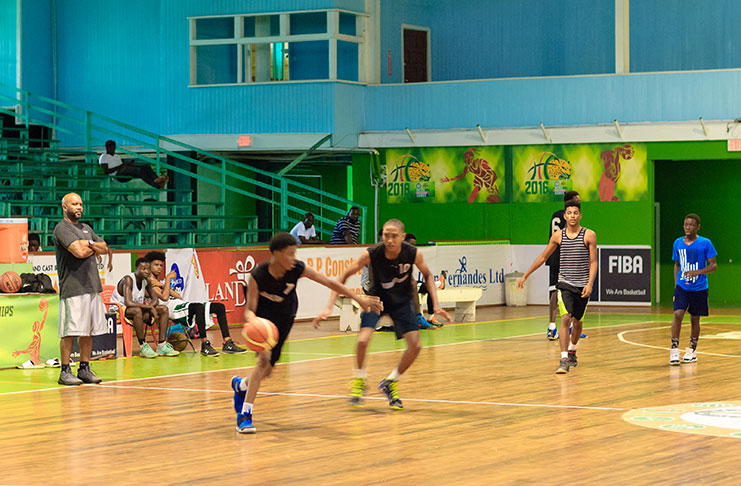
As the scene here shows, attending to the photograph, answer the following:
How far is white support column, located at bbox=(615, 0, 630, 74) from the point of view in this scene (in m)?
29.9

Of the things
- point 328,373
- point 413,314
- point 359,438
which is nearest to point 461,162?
point 328,373

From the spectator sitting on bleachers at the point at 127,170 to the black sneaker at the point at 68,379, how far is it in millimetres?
13645

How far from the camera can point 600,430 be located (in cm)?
1111

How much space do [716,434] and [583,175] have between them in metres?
20.1

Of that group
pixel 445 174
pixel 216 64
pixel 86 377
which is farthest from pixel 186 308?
pixel 216 64

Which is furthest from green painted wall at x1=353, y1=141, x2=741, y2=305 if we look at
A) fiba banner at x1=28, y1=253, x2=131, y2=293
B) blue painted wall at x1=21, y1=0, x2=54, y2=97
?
fiba banner at x1=28, y1=253, x2=131, y2=293

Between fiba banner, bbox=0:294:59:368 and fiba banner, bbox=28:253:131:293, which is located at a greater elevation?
fiba banner, bbox=28:253:131:293

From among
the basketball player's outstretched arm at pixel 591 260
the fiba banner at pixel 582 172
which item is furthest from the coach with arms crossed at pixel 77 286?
the fiba banner at pixel 582 172

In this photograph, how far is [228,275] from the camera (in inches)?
912

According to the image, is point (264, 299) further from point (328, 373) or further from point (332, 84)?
point (332, 84)

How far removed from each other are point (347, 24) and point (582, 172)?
23.7 feet

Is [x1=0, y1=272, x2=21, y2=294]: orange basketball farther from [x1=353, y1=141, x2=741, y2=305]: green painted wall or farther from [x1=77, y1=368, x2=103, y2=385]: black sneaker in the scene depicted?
[x1=353, y1=141, x2=741, y2=305]: green painted wall

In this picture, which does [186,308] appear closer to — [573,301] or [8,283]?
[8,283]

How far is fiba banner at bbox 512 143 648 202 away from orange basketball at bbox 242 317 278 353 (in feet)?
67.3
